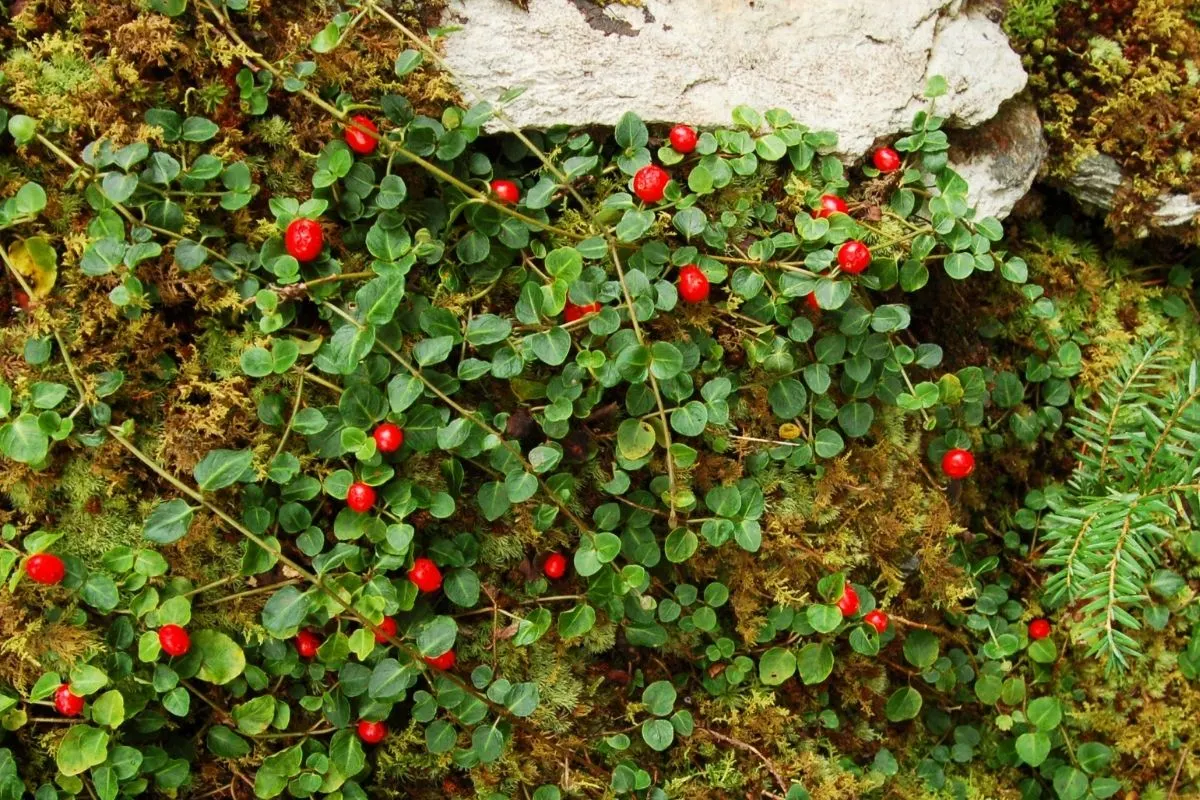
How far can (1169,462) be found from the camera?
2871mm

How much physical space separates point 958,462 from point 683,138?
1.41m

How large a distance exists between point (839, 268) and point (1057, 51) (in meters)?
1.33

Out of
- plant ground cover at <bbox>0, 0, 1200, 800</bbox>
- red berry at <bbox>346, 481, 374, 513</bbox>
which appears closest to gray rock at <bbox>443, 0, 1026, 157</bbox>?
plant ground cover at <bbox>0, 0, 1200, 800</bbox>

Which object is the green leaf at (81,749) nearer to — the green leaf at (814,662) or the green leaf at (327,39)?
the green leaf at (327,39)

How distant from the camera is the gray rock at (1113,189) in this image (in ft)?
10.8

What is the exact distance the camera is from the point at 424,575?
261 centimetres

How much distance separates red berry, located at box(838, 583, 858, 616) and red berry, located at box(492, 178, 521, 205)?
5.17ft

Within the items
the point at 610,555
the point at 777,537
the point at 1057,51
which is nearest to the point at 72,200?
the point at 610,555

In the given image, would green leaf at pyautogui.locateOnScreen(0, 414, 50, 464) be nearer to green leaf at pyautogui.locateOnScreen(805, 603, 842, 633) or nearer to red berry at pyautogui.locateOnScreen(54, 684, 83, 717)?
red berry at pyautogui.locateOnScreen(54, 684, 83, 717)

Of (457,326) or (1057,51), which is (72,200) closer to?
(457,326)

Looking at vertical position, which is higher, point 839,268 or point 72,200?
point 72,200

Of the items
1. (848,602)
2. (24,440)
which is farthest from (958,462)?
(24,440)

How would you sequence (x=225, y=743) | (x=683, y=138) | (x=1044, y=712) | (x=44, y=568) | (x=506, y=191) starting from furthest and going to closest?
1. (x=1044, y=712)
2. (x=683, y=138)
3. (x=506, y=191)
4. (x=225, y=743)
5. (x=44, y=568)

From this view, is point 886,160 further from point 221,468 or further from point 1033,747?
point 221,468
